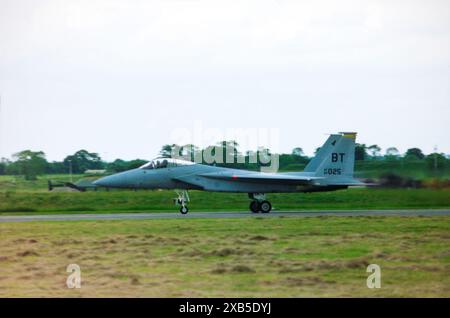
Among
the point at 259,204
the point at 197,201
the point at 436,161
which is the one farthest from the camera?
the point at 197,201

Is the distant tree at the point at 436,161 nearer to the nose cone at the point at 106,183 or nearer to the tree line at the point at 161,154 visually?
the tree line at the point at 161,154

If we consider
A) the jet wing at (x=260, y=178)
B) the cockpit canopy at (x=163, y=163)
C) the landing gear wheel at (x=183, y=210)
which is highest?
the cockpit canopy at (x=163, y=163)

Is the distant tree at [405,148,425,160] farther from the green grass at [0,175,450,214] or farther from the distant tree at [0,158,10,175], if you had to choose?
the distant tree at [0,158,10,175]

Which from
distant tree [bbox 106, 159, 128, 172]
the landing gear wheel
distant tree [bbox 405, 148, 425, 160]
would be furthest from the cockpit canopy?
distant tree [bbox 106, 159, 128, 172]

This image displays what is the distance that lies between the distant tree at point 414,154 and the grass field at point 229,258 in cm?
929

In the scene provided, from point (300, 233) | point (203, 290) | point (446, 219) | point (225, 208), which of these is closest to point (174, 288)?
point (203, 290)

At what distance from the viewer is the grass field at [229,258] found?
42.1 feet

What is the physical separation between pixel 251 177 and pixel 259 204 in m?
1.22

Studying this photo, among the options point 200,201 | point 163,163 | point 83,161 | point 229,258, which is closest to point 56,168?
point 83,161

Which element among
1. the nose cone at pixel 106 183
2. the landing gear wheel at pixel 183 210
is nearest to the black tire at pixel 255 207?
the landing gear wheel at pixel 183 210

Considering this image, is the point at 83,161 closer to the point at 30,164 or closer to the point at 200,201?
the point at 30,164

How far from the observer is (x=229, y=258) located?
16188 mm

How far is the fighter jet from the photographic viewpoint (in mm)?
32125
